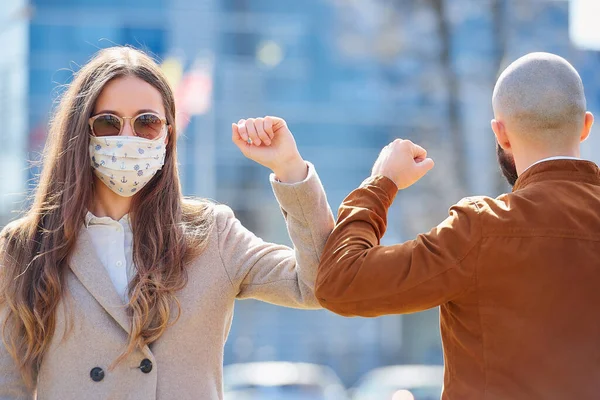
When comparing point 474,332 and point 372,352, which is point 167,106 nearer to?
point 474,332

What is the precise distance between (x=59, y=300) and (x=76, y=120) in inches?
26.2

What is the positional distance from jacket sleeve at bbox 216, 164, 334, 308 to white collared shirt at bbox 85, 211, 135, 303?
34 cm

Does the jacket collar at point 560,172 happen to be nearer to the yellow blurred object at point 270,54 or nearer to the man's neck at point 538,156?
the man's neck at point 538,156

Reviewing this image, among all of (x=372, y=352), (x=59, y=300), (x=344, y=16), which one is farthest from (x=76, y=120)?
(x=372, y=352)

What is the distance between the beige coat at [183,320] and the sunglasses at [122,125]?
0.42 m

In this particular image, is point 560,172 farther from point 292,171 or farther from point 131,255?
point 131,255

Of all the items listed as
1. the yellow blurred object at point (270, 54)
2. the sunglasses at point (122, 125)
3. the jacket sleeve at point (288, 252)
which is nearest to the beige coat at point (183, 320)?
the jacket sleeve at point (288, 252)

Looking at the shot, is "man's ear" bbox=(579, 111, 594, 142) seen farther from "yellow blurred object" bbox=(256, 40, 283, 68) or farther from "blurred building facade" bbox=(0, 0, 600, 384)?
"yellow blurred object" bbox=(256, 40, 283, 68)

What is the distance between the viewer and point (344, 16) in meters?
22.0

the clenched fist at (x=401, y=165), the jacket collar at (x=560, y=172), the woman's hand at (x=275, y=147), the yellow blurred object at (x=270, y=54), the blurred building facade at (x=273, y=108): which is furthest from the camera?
the yellow blurred object at (x=270, y=54)

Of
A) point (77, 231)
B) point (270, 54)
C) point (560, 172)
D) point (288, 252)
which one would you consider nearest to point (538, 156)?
point (560, 172)

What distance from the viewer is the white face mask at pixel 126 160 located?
3506 millimetres

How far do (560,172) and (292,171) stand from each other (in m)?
0.95

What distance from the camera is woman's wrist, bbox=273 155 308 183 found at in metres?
3.46
